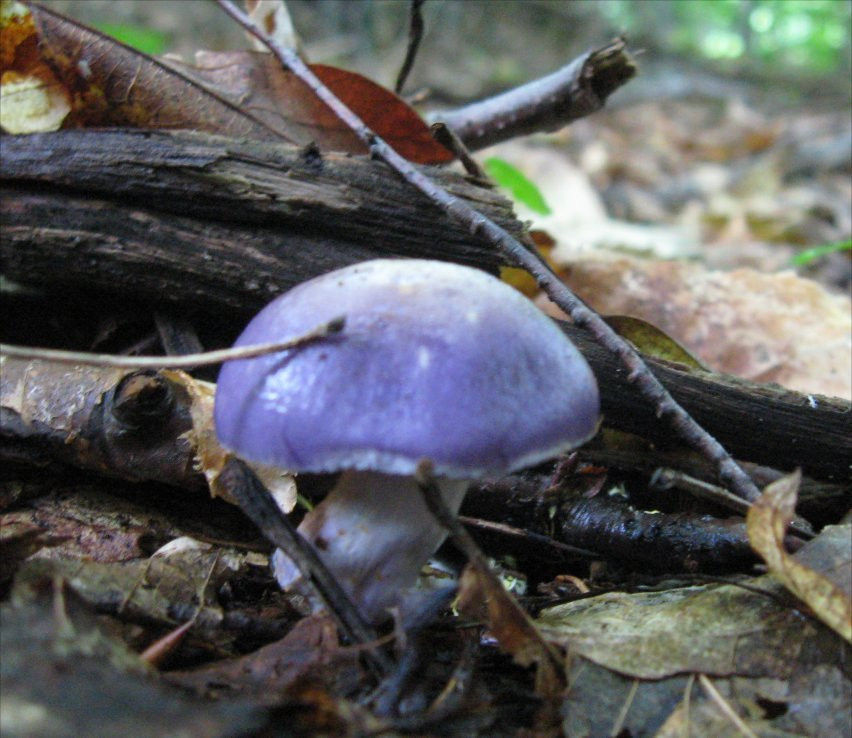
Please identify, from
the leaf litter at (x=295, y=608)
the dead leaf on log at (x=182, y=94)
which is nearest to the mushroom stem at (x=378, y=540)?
the leaf litter at (x=295, y=608)

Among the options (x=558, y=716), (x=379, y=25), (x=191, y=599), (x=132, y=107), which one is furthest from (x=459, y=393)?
(x=379, y=25)

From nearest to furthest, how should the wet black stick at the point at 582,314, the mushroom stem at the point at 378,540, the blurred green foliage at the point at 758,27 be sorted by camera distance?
the mushroom stem at the point at 378,540
the wet black stick at the point at 582,314
the blurred green foliage at the point at 758,27

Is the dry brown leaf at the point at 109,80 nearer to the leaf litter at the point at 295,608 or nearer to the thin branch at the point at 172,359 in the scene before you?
the leaf litter at the point at 295,608

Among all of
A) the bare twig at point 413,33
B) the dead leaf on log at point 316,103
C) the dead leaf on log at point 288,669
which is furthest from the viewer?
the bare twig at point 413,33

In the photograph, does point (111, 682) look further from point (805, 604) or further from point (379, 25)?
point (379, 25)

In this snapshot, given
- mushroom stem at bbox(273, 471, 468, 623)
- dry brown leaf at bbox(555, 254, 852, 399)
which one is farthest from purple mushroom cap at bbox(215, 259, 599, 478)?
dry brown leaf at bbox(555, 254, 852, 399)

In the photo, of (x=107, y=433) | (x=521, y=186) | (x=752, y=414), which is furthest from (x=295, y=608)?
(x=521, y=186)
